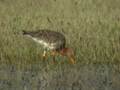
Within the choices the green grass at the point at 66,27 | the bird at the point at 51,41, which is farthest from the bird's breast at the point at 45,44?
the green grass at the point at 66,27

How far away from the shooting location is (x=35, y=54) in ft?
30.6

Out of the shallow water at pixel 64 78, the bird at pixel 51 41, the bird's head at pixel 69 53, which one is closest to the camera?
the shallow water at pixel 64 78

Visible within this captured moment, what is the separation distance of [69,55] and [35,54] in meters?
0.63

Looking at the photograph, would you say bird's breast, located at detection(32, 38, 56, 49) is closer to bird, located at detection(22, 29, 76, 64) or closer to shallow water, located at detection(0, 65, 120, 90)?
bird, located at detection(22, 29, 76, 64)

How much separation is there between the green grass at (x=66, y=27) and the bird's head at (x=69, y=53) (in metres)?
0.10

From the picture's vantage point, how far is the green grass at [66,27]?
30.2ft

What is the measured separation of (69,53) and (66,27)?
2348 millimetres

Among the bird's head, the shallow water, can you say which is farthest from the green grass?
the shallow water

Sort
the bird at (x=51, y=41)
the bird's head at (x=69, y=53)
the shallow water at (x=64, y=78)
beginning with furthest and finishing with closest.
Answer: the bird at (x=51, y=41)
the bird's head at (x=69, y=53)
the shallow water at (x=64, y=78)

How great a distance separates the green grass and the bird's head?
0.32 ft

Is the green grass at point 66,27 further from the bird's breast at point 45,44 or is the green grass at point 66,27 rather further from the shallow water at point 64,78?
the shallow water at point 64,78

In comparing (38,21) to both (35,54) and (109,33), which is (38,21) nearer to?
(109,33)

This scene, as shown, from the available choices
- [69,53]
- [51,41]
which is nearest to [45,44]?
[51,41]

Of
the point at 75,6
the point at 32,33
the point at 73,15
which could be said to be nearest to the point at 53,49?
the point at 32,33
